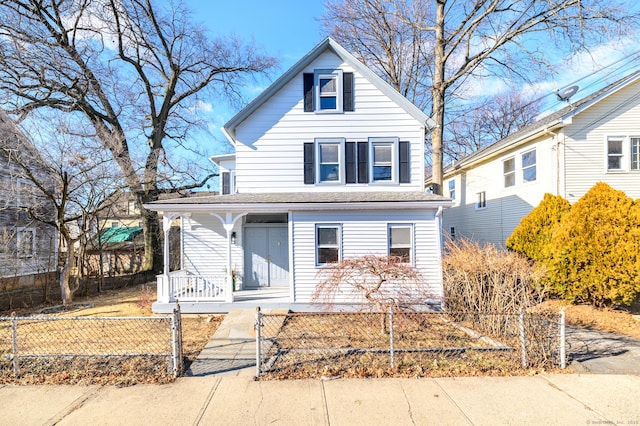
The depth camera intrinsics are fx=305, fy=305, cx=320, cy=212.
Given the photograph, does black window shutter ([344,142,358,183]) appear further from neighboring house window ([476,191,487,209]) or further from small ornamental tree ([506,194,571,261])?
neighboring house window ([476,191,487,209])

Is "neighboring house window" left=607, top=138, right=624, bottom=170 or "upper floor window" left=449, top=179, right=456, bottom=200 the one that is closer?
"neighboring house window" left=607, top=138, right=624, bottom=170

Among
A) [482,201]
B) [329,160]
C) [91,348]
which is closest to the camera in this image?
[91,348]

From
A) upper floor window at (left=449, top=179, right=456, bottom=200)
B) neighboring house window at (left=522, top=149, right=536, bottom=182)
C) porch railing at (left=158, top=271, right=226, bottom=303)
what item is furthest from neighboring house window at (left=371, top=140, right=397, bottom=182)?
upper floor window at (left=449, top=179, right=456, bottom=200)

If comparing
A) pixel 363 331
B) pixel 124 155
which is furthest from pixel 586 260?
pixel 124 155

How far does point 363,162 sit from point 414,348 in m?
6.66

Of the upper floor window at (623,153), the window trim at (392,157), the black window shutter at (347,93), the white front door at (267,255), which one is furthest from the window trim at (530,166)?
the white front door at (267,255)

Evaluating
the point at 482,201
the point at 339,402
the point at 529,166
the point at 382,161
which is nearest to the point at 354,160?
the point at 382,161

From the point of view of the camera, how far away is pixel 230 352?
19.4 feet

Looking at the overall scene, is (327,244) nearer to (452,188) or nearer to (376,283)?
(376,283)

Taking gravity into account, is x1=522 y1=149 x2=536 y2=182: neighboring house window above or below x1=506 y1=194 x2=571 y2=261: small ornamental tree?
above

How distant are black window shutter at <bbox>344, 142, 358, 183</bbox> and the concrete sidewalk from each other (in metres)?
7.01

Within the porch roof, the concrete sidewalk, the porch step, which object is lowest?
the porch step

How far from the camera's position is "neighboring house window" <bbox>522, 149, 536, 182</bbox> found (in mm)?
13092

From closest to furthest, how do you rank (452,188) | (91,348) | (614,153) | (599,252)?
(91,348) → (599,252) → (614,153) → (452,188)
